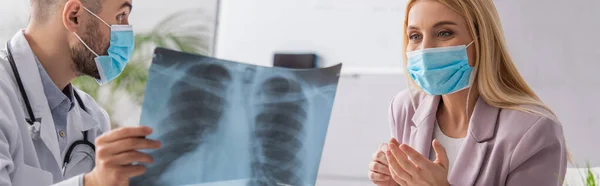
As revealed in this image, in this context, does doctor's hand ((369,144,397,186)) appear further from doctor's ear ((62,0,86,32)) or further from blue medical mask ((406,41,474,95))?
doctor's ear ((62,0,86,32))

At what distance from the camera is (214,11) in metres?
3.52

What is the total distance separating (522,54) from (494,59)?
4.45 feet

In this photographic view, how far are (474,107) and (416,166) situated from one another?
13.6 inches

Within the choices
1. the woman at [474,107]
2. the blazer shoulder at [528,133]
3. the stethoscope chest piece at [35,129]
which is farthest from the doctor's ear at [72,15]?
the blazer shoulder at [528,133]

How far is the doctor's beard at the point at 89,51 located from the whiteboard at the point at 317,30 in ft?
6.11

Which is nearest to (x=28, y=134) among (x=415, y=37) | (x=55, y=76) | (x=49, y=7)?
(x=55, y=76)

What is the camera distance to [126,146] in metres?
0.98

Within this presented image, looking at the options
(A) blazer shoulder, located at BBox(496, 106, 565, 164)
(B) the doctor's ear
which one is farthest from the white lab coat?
(A) blazer shoulder, located at BBox(496, 106, 565, 164)

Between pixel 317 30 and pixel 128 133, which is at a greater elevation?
pixel 317 30

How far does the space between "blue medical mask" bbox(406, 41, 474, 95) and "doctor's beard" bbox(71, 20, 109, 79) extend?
0.71 m

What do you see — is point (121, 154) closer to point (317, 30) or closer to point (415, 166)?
point (415, 166)

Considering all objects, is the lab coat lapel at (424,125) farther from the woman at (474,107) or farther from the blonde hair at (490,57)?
the blonde hair at (490,57)

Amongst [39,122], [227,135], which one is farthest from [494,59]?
[39,122]

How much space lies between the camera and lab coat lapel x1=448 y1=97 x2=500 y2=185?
1.41 m
